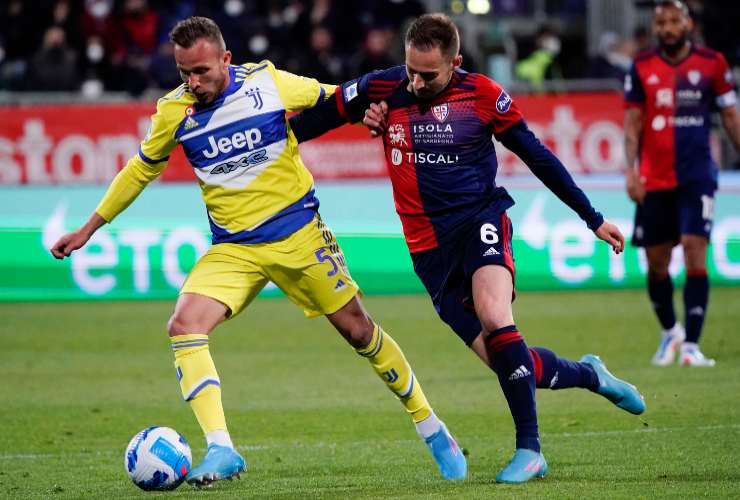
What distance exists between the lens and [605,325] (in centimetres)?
1271

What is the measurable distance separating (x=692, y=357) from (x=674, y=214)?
1064 mm

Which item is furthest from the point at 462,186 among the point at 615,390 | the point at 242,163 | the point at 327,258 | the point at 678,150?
the point at 678,150

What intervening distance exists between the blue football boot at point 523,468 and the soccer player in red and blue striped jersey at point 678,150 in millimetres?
4348

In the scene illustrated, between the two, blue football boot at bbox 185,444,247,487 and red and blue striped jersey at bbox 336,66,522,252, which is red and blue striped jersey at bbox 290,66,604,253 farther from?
blue football boot at bbox 185,444,247,487

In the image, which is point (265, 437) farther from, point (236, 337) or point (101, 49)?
point (101, 49)

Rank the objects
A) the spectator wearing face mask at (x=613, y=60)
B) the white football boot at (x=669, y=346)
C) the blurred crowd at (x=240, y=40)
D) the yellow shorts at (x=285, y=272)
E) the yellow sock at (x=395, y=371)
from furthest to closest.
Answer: the spectator wearing face mask at (x=613, y=60)
the blurred crowd at (x=240, y=40)
the white football boot at (x=669, y=346)
the yellow sock at (x=395, y=371)
the yellow shorts at (x=285, y=272)

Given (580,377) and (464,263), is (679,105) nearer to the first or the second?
(580,377)

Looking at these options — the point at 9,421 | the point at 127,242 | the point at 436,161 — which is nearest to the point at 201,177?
the point at 436,161

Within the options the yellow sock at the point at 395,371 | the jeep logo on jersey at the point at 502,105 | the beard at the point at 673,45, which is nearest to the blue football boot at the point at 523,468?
the yellow sock at the point at 395,371

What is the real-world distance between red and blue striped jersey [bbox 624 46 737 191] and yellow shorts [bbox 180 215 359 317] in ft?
14.4

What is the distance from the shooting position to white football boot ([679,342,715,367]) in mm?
10258

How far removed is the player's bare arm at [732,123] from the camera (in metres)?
10.3

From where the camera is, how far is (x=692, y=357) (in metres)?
10.3

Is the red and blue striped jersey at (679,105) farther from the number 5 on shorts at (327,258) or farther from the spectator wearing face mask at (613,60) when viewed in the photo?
the spectator wearing face mask at (613,60)
